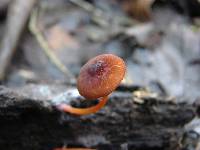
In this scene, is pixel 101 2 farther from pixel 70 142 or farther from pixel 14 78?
pixel 70 142

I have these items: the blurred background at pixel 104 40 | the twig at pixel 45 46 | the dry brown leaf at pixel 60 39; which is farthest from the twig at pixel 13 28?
the dry brown leaf at pixel 60 39

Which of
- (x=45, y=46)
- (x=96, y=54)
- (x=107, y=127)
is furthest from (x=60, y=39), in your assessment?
(x=107, y=127)

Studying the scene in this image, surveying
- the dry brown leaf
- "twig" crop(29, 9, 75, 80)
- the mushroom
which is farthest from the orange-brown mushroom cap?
the dry brown leaf

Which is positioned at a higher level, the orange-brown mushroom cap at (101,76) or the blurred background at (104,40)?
the blurred background at (104,40)

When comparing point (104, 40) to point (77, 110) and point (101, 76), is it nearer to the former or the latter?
point (77, 110)

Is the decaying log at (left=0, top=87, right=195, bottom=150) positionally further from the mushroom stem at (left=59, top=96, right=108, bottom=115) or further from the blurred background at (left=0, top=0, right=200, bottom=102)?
the blurred background at (left=0, top=0, right=200, bottom=102)

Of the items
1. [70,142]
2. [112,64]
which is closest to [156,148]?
[70,142]

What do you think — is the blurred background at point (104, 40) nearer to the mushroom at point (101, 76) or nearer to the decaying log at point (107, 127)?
the decaying log at point (107, 127)
